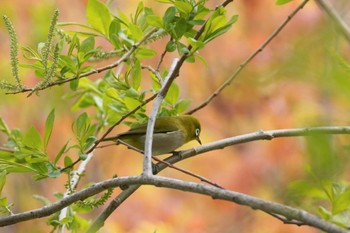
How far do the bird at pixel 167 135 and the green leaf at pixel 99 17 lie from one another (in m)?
0.41

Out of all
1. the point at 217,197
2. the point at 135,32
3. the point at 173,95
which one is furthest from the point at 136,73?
the point at 217,197

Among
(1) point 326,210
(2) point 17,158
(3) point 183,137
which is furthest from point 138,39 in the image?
(3) point 183,137

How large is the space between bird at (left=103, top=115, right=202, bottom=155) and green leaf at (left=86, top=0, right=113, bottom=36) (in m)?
0.41

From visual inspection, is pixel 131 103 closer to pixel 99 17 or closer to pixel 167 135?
pixel 99 17

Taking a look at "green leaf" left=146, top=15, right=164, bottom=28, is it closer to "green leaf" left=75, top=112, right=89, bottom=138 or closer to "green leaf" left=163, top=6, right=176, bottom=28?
"green leaf" left=163, top=6, right=176, bottom=28

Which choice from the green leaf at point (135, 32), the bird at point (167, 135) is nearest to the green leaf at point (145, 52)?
the green leaf at point (135, 32)

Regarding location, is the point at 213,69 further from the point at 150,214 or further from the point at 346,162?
the point at 346,162

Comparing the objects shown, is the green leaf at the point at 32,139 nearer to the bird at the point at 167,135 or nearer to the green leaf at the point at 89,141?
the green leaf at the point at 89,141

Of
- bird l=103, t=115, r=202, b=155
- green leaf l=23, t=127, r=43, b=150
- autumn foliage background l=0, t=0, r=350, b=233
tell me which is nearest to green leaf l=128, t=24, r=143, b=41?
green leaf l=23, t=127, r=43, b=150

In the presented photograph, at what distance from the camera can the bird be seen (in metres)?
1.71

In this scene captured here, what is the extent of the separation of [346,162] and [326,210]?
655 millimetres

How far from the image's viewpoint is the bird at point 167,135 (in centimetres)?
171

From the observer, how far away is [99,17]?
1290 mm

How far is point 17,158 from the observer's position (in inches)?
45.9
